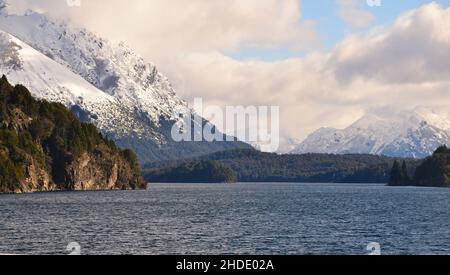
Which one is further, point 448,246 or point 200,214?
point 200,214

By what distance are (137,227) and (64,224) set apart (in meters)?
14.8
